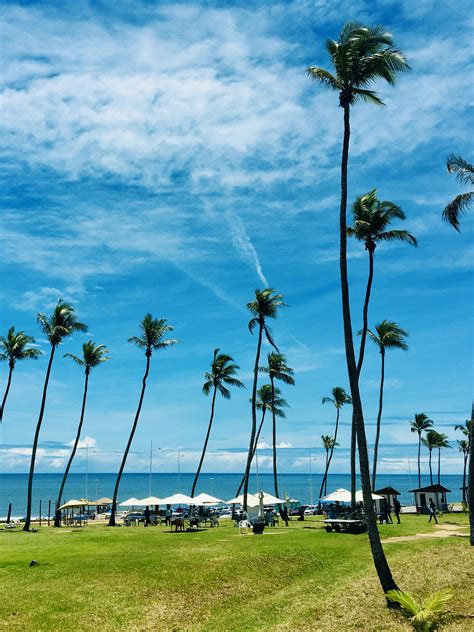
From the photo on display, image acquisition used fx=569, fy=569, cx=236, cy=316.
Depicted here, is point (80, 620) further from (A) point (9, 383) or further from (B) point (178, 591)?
(A) point (9, 383)

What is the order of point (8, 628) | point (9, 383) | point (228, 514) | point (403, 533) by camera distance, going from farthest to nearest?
1. point (228, 514)
2. point (9, 383)
3. point (403, 533)
4. point (8, 628)

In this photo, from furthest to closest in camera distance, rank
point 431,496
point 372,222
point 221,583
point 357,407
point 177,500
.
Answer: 1. point 431,496
2. point 177,500
3. point 372,222
4. point 221,583
5. point 357,407

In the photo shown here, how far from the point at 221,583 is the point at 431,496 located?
171 feet

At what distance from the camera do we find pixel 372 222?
3303cm

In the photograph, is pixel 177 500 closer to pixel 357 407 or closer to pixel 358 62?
pixel 357 407

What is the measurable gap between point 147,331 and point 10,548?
25221 millimetres

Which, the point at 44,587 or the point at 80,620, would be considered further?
the point at 44,587

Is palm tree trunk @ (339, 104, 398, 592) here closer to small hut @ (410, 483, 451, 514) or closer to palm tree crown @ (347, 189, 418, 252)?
palm tree crown @ (347, 189, 418, 252)

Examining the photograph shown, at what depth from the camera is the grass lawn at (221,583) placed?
16.7m

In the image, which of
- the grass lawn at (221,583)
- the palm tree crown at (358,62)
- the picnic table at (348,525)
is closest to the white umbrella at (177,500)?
the picnic table at (348,525)

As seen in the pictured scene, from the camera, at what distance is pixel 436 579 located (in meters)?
20.2

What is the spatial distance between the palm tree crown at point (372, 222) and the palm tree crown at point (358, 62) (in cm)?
1317

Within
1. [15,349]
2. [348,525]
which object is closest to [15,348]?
[15,349]

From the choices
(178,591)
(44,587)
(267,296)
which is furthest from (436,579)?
(267,296)
